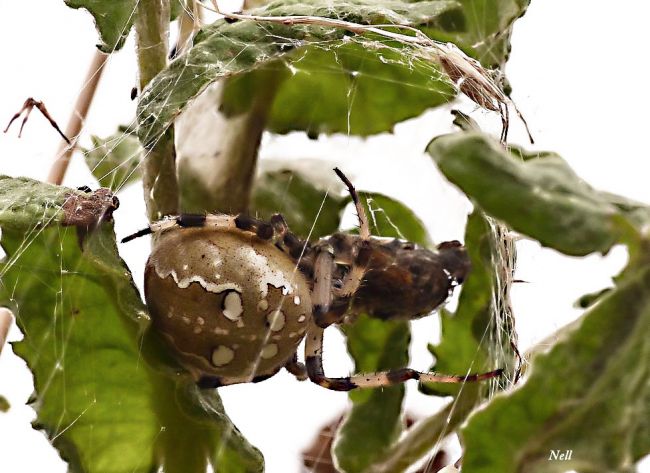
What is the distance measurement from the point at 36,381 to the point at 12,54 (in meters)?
0.45

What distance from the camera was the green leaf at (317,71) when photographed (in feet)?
1.21

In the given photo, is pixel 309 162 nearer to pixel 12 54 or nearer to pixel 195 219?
pixel 195 219

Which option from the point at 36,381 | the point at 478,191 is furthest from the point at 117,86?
the point at 478,191

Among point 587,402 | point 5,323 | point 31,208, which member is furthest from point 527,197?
point 5,323

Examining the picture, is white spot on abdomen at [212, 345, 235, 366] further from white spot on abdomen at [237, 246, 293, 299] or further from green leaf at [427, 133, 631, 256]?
green leaf at [427, 133, 631, 256]

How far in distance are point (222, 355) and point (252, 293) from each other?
3cm

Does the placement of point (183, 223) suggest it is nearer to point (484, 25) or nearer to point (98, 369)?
point (98, 369)

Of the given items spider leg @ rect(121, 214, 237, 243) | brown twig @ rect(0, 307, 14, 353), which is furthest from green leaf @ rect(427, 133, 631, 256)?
brown twig @ rect(0, 307, 14, 353)

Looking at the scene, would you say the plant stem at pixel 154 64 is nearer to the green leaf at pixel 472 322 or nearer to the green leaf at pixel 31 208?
the green leaf at pixel 31 208

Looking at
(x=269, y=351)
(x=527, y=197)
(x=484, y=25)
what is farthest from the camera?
(x=484, y=25)

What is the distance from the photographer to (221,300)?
0.37 meters

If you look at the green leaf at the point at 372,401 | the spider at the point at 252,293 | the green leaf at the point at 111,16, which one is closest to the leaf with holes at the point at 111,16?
the green leaf at the point at 111,16

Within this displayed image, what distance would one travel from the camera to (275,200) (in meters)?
0.49

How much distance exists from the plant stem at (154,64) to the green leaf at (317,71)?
0.03m
